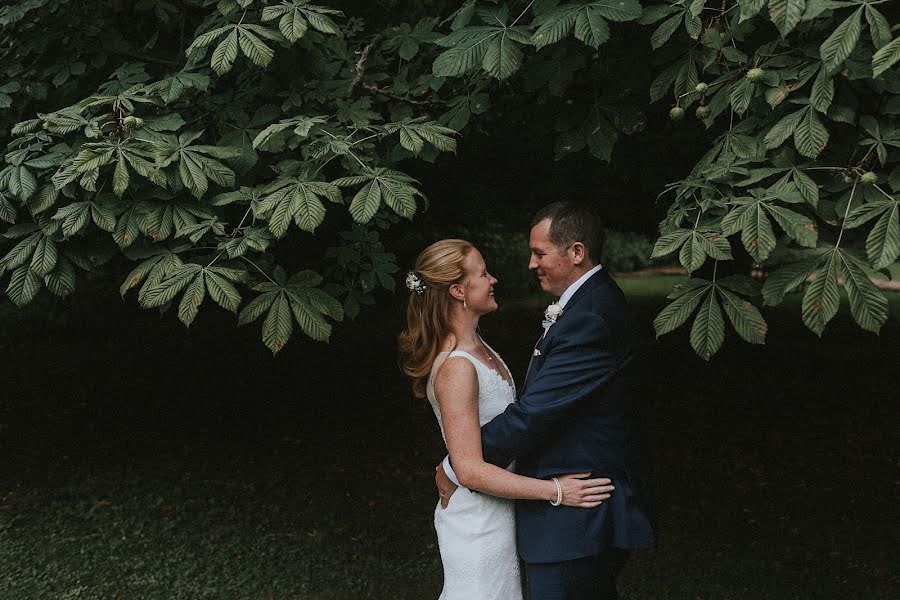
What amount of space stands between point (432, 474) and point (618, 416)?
14.5 feet

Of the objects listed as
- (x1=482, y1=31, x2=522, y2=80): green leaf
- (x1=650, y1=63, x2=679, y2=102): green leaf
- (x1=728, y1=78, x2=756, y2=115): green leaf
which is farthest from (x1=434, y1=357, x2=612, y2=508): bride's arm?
(x1=650, y1=63, x2=679, y2=102): green leaf

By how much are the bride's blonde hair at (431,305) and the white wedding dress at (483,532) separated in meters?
0.06

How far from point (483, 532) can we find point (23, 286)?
6.73 ft

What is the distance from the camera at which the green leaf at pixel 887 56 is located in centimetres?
219

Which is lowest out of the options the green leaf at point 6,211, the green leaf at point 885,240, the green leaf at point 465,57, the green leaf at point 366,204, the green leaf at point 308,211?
the green leaf at point 885,240

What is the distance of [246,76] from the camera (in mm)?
4004

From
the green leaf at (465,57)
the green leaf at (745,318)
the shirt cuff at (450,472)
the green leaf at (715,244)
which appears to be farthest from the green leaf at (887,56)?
the shirt cuff at (450,472)

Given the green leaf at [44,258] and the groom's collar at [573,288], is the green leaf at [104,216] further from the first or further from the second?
the groom's collar at [573,288]

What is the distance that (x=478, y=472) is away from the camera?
8.59ft

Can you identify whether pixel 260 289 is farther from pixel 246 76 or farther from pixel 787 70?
pixel 787 70

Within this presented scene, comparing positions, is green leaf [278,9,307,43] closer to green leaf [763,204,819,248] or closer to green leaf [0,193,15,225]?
green leaf [0,193,15,225]

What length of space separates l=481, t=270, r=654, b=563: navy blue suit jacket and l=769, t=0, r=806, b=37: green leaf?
0.90 m

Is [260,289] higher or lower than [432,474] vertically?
higher

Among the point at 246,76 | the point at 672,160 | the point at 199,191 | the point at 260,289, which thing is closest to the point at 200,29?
the point at 246,76
